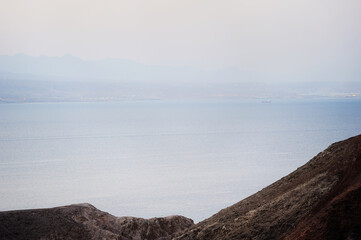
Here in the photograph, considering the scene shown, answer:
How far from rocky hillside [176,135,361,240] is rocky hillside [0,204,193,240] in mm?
2044

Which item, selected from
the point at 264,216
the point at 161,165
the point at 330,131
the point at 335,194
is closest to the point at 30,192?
the point at 161,165

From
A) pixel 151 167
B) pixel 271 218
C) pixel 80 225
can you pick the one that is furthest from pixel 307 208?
pixel 151 167

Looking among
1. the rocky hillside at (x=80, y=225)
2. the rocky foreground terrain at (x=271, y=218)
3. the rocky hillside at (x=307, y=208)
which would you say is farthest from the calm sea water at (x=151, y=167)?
the rocky hillside at (x=307, y=208)

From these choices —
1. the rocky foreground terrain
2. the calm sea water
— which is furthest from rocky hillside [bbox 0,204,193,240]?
the calm sea water

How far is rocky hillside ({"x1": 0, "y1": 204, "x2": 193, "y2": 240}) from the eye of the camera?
14.5 m

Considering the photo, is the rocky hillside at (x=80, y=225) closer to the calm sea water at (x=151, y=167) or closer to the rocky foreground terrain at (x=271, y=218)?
the rocky foreground terrain at (x=271, y=218)

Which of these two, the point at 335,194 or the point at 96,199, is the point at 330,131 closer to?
the point at 96,199

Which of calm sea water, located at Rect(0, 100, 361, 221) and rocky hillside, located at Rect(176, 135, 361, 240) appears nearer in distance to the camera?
rocky hillside, located at Rect(176, 135, 361, 240)

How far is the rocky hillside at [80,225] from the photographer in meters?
14.5

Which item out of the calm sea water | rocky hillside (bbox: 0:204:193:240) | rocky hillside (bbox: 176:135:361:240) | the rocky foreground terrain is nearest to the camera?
rocky hillside (bbox: 176:135:361:240)

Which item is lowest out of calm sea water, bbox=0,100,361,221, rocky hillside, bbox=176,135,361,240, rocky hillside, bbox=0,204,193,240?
calm sea water, bbox=0,100,361,221

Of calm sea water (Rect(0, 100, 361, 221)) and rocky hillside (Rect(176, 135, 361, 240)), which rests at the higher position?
rocky hillside (Rect(176, 135, 361, 240))

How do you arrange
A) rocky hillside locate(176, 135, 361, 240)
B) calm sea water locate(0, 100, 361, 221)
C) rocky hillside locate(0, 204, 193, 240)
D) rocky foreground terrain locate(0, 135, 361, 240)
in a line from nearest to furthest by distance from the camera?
rocky hillside locate(176, 135, 361, 240) → rocky foreground terrain locate(0, 135, 361, 240) → rocky hillside locate(0, 204, 193, 240) → calm sea water locate(0, 100, 361, 221)

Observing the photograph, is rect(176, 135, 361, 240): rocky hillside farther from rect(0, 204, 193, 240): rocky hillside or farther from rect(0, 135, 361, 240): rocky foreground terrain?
rect(0, 204, 193, 240): rocky hillside
